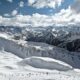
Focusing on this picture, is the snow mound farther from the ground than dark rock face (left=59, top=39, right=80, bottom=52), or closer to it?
closer to it

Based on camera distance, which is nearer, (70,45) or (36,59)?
(36,59)

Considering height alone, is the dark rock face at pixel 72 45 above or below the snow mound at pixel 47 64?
above

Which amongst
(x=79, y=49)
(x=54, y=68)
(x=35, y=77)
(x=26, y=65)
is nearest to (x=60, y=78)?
(x=35, y=77)

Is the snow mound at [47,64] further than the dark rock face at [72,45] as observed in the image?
No

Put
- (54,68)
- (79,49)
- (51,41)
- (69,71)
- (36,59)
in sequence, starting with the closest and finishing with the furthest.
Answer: (69,71), (54,68), (36,59), (79,49), (51,41)

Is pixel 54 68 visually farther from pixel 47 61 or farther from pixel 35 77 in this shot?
pixel 35 77

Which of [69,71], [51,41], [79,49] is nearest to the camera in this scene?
[69,71]

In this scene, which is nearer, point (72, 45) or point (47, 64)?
point (47, 64)

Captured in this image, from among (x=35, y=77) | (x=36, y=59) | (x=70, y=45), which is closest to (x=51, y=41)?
(x=70, y=45)

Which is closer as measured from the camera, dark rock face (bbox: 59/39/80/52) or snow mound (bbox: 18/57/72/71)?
snow mound (bbox: 18/57/72/71)

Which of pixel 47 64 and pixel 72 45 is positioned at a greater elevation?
pixel 72 45
